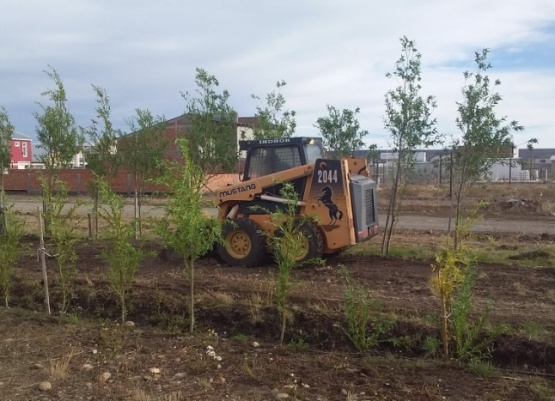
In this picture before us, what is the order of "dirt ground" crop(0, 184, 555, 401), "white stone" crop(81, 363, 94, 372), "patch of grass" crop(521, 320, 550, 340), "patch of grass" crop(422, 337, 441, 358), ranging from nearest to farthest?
"dirt ground" crop(0, 184, 555, 401) < "white stone" crop(81, 363, 94, 372) < "patch of grass" crop(422, 337, 441, 358) < "patch of grass" crop(521, 320, 550, 340)

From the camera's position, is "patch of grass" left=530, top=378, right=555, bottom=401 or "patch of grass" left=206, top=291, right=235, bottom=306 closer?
"patch of grass" left=530, top=378, right=555, bottom=401

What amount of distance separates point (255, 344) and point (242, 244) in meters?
4.72

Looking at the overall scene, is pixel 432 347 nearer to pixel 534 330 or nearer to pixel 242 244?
pixel 534 330

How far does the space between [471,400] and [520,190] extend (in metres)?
29.1

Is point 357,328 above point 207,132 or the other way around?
the other way around

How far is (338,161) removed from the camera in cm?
1034

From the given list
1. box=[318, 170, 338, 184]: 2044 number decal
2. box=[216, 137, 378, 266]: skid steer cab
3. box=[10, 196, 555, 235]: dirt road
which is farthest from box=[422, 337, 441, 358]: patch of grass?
box=[10, 196, 555, 235]: dirt road

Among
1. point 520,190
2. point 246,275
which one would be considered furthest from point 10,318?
point 520,190

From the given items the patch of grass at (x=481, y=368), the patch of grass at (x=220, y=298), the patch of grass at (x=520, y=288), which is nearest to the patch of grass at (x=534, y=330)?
the patch of grass at (x=481, y=368)

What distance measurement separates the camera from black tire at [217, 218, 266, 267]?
36.3 feet

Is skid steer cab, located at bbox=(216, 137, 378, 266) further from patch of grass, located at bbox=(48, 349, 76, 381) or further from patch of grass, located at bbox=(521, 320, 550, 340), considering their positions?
patch of grass, located at bbox=(48, 349, 76, 381)

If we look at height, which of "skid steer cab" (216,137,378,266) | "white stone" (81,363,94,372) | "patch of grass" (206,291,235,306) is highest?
"skid steer cab" (216,137,378,266)

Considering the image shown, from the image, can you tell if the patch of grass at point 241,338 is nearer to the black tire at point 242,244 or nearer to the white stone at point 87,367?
the white stone at point 87,367

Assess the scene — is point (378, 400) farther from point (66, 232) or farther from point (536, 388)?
point (66, 232)
